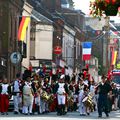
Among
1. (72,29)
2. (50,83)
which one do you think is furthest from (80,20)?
(50,83)

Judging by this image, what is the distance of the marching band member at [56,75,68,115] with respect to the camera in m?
33.1

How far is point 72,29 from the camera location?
4183 inches

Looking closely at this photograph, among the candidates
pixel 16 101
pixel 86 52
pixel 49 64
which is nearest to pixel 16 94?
pixel 16 101

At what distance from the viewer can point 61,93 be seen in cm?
3338

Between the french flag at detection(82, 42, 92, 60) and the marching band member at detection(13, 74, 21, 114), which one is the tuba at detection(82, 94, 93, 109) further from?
the french flag at detection(82, 42, 92, 60)

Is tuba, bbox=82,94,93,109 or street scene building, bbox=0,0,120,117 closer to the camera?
street scene building, bbox=0,0,120,117

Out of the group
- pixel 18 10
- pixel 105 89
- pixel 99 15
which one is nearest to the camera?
pixel 99 15

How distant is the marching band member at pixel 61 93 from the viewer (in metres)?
33.1

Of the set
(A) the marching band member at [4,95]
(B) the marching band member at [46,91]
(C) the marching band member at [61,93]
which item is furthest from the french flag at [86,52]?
(A) the marching band member at [4,95]

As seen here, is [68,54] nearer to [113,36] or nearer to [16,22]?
[16,22]

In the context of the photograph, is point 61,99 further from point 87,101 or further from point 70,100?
point 70,100

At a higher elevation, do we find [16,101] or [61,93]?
[61,93]

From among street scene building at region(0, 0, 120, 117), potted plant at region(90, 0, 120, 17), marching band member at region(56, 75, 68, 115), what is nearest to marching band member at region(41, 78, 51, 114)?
street scene building at region(0, 0, 120, 117)

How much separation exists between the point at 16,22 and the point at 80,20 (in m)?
58.8
